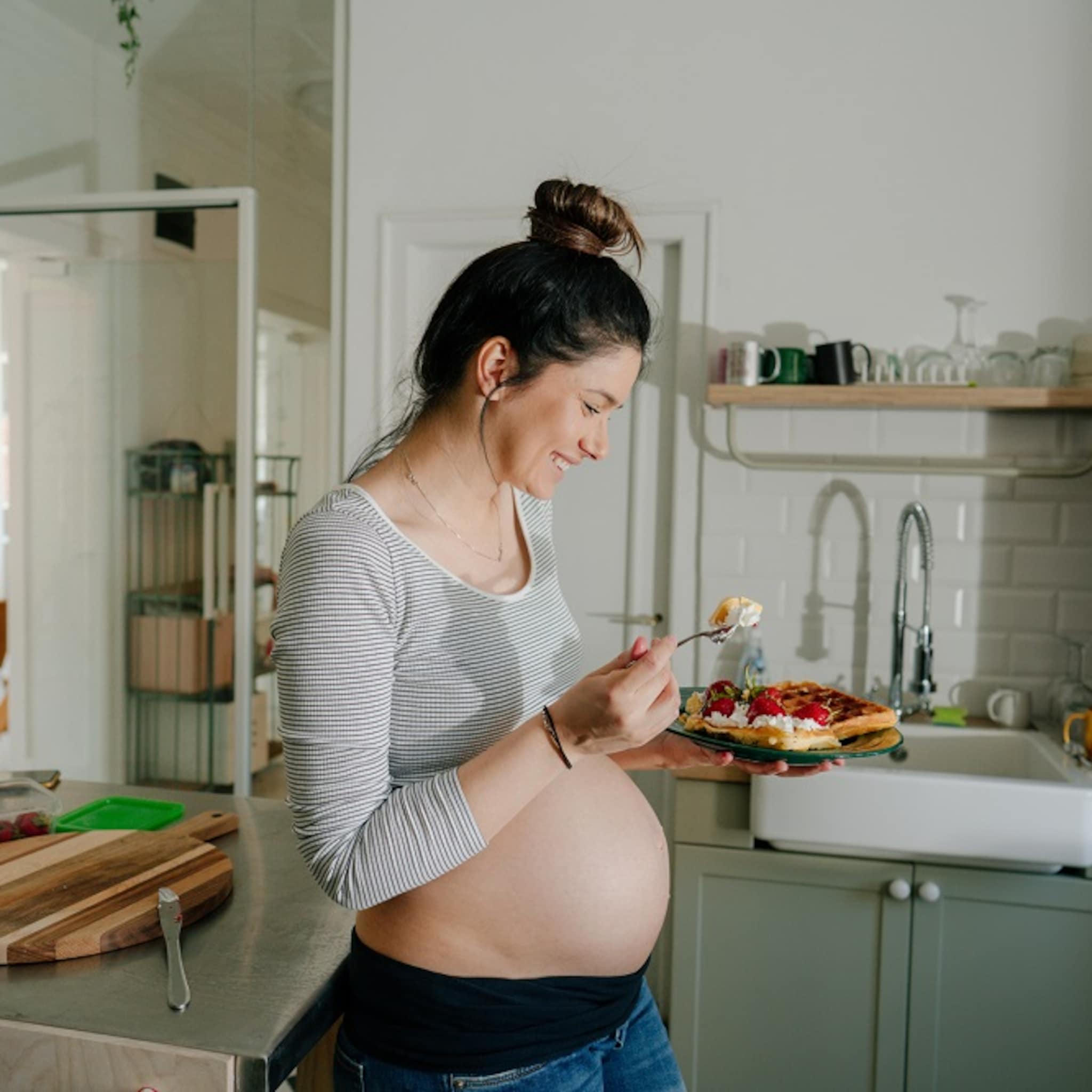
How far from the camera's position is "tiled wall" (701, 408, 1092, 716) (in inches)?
102

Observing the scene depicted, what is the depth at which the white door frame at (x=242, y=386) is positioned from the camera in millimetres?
2951

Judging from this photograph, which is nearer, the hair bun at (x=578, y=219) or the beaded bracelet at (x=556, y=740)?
the beaded bracelet at (x=556, y=740)

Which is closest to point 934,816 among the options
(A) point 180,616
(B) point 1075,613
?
(B) point 1075,613

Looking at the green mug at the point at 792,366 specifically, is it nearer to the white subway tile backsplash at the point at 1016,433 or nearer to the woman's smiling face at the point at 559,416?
the white subway tile backsplash at the point at 1016,433

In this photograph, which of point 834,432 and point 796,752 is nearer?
point 796,752

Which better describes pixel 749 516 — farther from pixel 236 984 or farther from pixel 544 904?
pixel 236 984

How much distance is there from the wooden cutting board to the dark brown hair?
0.54 m

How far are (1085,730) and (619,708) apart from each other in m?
1.63

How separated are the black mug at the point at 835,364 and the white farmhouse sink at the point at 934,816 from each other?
0.86 m

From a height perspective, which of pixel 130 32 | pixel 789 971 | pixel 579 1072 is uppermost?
pixel 130 32

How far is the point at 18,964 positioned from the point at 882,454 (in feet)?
6.88

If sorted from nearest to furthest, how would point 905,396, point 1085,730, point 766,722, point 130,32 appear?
point 766,722
point 1085,730
point 905,396
point 130,32

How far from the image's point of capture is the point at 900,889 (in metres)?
2.07

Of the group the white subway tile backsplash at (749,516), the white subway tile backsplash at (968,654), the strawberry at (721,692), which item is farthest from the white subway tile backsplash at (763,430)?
the strawberry at (721,692)
